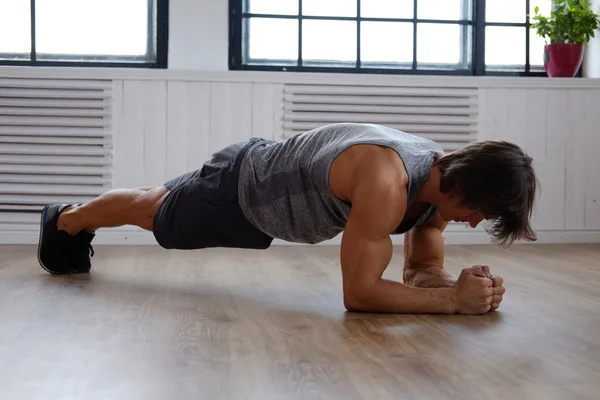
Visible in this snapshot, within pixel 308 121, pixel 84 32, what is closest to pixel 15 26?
pixel 84 32

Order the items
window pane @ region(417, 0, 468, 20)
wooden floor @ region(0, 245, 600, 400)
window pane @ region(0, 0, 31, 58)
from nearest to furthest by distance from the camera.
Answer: wooden floor @ region(0, 245, 600, 400)
window pane @ region(0, 0, 31, 58)
window pane @ region(417, 0, 468, 20)

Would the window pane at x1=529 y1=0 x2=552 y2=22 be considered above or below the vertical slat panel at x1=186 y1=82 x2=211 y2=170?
above

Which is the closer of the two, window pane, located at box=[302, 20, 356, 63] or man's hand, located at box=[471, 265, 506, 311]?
man's hand, located at box=[471, 265, 506, 311]

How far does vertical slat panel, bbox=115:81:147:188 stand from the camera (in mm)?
3836

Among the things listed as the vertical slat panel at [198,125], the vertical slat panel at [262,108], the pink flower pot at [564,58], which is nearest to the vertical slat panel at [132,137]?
the vertical slat panel at [198,125]

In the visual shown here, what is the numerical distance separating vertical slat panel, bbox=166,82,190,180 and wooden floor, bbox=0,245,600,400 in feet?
3.75

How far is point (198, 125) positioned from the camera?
12.7ft

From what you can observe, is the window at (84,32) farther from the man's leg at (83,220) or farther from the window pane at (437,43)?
the man's leg at (83,220)

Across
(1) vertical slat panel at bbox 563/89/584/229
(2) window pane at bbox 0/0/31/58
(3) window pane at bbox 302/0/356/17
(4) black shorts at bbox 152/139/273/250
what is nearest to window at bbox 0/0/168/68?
(2) window pane at bbox 0/0/31/58

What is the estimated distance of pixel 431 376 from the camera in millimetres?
1368

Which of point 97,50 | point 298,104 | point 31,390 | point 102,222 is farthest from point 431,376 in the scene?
point 97,50

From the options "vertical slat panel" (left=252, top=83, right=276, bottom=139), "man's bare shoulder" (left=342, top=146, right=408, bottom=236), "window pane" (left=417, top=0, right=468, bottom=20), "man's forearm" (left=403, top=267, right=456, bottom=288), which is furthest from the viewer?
"window pane" (left=417, top=0, right=468, bottom=20)

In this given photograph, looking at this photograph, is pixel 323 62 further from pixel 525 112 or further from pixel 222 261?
pixel 222 261

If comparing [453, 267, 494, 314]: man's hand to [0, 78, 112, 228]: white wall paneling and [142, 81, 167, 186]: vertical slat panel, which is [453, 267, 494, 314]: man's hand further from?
[0, 78, 112, 228]: white wall paneling
